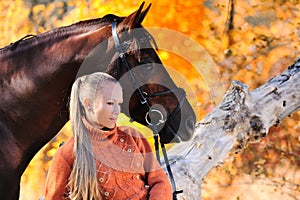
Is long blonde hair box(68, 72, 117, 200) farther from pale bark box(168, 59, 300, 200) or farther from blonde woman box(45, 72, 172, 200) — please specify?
pale bark box(168, 59, 300, 200)

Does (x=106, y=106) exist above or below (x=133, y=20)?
below

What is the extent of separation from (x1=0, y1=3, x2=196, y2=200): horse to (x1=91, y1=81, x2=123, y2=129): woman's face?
0.67 meters

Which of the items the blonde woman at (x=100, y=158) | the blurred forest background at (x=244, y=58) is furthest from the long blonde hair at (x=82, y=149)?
the blurred forest background at (x=244, y=58)

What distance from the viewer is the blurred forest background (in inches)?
202

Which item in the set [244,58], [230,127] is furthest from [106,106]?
[244,58]

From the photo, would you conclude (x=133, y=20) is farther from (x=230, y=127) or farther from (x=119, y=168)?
(x=230, y=127)

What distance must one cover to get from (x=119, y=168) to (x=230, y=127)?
5.76 ft

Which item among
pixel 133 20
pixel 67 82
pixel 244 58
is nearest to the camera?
pixel 133 20

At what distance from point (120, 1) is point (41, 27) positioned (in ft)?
3.62

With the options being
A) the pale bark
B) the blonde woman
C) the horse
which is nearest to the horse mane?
the horse

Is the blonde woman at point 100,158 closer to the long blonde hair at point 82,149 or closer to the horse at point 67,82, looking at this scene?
the long blonde hair at point 82,149

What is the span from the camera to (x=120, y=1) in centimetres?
544

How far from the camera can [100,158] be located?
1.86 metres

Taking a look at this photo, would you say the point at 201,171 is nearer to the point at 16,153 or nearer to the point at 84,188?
the point at 16,153
